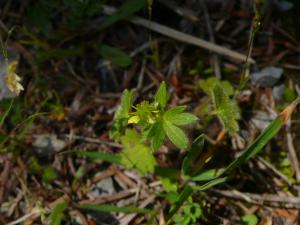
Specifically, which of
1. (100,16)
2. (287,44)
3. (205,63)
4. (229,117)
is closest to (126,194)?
(229,117)

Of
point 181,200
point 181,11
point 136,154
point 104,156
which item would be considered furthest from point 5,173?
point 181,11

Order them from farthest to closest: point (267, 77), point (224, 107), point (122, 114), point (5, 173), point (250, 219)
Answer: point (267, 77) < point (5, 173) < point (250, 219) < point (224, 107) < point (122, 114)

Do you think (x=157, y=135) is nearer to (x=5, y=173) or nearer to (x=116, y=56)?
(x=116, y=56)

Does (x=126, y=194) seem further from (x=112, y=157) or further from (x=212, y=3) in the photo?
(x=212, y=3)

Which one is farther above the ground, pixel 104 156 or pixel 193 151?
pixel 193 151

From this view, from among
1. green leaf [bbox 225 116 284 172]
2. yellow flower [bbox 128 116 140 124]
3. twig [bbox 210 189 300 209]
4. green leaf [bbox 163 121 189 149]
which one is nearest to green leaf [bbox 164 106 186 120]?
green leaf [bbox 163 121 189 149]

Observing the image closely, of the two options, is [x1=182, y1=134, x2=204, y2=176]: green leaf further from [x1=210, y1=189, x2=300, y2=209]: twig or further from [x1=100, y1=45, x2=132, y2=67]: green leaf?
[x1=100, y1=45, x2=132, y2=67]: green leaf

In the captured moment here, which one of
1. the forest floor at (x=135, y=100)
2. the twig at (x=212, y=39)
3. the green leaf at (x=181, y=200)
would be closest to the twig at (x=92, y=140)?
the forest floor at (x=135, y=100)

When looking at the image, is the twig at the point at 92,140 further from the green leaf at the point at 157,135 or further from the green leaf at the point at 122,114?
the green leaf at the point at 157,135
